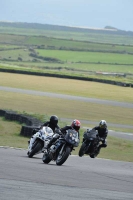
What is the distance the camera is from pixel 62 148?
1769cm

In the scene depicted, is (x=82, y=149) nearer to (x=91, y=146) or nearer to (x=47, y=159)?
(x=91, y=146)

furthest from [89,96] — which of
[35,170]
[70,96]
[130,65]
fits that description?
[130,65]

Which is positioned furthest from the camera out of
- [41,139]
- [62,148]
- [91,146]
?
[91,146]

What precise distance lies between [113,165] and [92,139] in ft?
7.95

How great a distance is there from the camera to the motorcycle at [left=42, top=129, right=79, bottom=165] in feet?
57.4

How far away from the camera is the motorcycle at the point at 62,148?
1748 cm

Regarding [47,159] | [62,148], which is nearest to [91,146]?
[47,159]

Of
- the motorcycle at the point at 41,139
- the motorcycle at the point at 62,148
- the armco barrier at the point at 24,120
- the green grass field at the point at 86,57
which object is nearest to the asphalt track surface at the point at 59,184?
the motorcycle at the point at 62,148

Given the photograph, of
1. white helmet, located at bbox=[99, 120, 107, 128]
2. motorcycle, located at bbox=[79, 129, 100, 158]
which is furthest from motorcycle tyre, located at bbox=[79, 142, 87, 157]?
white helmet, located at bbox=[99, 120, 107, 128]

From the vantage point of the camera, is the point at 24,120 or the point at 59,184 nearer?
the point at 59,184

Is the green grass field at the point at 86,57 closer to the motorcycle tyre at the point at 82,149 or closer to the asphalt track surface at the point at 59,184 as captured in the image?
the motorcycle tyre at the point at 82,149

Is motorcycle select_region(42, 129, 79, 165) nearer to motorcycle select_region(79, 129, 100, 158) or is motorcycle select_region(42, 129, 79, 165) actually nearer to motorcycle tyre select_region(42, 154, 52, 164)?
motorcycle tyre select_region(42, 154, 52, 164)

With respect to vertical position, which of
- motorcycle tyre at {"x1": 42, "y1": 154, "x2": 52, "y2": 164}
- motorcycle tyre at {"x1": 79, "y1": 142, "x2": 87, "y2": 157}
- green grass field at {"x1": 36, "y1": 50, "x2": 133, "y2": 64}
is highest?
green grass field at {"x1": 36, "y1": 50, "x2": 133, "y2": 64}

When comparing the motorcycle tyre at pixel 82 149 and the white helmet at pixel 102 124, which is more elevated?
the white helmet at pixel 102 124
